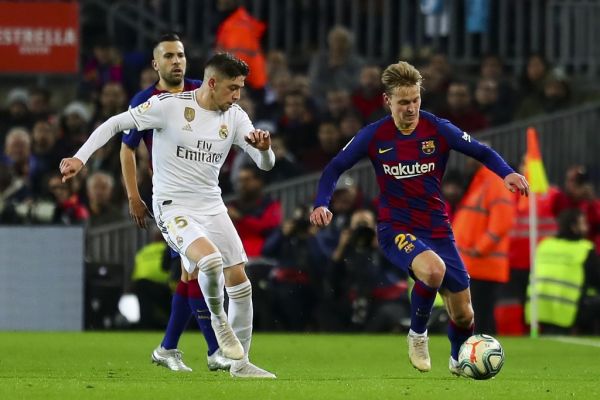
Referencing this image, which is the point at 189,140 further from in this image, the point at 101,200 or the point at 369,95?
the point at 369,95

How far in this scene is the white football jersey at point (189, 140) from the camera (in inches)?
435

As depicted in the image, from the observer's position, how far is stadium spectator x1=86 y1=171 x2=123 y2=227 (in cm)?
1884

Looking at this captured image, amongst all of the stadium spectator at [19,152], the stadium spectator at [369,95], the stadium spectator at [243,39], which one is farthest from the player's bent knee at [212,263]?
the stadium spectator at [243,39]

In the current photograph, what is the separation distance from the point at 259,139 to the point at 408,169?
48.3 inches

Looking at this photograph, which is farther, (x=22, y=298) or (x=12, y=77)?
(x=12, y=77)

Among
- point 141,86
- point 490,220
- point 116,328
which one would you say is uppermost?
point 141,86

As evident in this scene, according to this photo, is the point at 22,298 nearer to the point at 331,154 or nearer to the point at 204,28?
the point at 331,154

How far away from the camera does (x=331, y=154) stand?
1986 centimetres

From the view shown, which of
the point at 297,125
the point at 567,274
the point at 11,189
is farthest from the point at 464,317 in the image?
the point at 297,125

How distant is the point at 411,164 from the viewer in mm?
11203

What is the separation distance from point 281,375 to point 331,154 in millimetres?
8767

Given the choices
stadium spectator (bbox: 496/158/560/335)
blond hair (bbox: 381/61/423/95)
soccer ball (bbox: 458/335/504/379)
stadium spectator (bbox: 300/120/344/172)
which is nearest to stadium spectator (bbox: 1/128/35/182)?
stadium spectator (bbox: 300/120/344/172)

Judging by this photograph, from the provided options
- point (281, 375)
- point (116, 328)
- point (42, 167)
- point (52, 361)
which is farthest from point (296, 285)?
point (281, 375)

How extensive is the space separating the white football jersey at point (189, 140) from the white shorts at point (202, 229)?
0.20 feet
